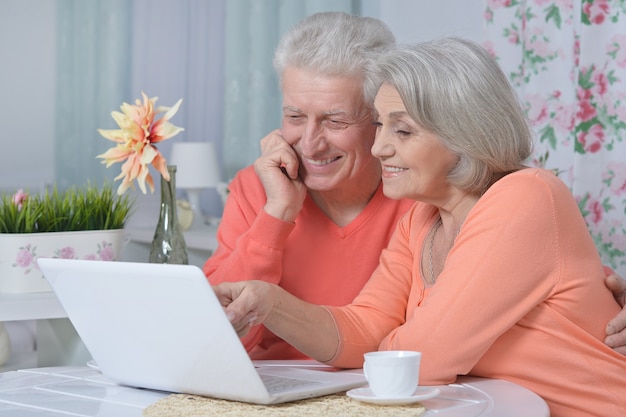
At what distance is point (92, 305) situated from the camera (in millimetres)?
1269

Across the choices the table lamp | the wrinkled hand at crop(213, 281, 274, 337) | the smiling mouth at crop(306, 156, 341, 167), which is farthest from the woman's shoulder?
the table lamp

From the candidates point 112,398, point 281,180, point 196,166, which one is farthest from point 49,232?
point 196,166

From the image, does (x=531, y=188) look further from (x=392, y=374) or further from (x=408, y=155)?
(x=392, y=374)

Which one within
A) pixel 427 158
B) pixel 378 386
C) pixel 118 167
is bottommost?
pixel 118 167

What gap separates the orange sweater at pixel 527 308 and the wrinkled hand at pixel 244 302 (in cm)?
21

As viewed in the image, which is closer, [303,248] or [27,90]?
[303,248]

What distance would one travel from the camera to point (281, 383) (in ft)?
4.27

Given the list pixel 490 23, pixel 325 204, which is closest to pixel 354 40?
pixel 325 204

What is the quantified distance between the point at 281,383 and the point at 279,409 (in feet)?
0.40

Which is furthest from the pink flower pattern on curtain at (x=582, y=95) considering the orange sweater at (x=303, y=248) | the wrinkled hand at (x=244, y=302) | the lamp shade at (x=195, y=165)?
the lamp shade at (x=195, y=165)

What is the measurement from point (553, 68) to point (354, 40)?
1.04m

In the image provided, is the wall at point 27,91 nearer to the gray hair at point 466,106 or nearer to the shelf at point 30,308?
the shelf at point 30,308

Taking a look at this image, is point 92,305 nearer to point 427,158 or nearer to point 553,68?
point 427,158

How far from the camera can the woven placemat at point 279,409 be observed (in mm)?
1156
